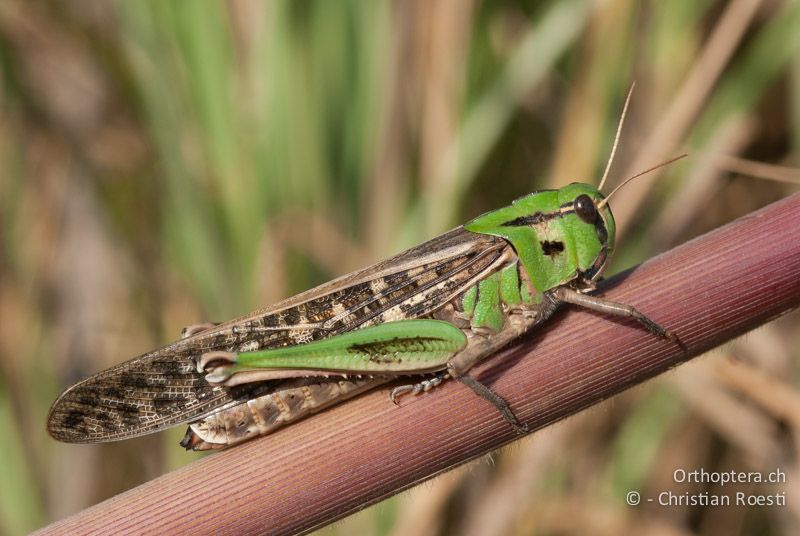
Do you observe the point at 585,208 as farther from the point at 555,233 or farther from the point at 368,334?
the point at 368,334

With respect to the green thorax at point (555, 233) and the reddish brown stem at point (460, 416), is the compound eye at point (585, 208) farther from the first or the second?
the reddish brown stem at point (460, 416)

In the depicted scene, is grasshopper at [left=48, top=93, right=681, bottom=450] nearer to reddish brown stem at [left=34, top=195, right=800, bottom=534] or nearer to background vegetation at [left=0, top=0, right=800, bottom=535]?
reddish brown stem at [left=34, top=195, right=800, bottom=534]

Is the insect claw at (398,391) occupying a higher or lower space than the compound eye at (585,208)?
lower

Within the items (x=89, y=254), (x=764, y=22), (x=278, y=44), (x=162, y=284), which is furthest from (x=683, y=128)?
(x=89, y=254)

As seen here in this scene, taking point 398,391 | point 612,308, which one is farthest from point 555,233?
point 398,391

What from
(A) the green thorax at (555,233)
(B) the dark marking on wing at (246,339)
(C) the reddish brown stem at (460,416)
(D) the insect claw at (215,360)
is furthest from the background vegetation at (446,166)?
(C) the reddish brown stem at (460,416)

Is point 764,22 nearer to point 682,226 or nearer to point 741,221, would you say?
point 682,226
